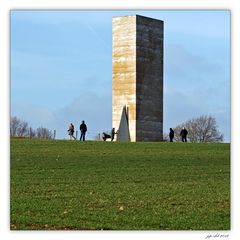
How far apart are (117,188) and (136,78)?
26.2m

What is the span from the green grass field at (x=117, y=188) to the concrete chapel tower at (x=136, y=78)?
1324 centimetres

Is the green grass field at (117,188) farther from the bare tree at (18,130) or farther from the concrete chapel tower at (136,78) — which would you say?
the concrete chapel tower at (136,78)

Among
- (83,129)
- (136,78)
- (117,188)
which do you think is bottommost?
(117,188)

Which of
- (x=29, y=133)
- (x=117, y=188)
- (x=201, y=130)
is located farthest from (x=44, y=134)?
(x=117, y=188)

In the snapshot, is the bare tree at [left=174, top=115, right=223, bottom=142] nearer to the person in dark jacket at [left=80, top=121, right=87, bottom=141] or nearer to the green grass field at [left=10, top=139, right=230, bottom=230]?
the person in dark jacket at [left=80, top=121, right=87, bottom=141]

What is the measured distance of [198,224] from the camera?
11.8 meters

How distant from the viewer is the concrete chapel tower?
42781mm

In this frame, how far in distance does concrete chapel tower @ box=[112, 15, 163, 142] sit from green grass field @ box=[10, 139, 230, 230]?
Answer: 13244 millimetres

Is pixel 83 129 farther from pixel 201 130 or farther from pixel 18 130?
pixel 201 130

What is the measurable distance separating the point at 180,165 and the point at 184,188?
6500 mm

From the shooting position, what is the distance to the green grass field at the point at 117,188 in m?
12.0

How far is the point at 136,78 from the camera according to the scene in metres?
42.6
